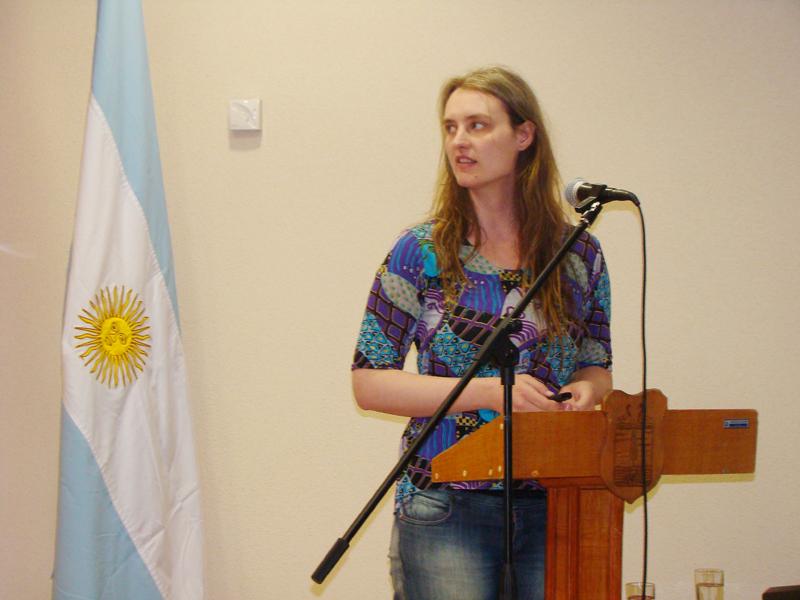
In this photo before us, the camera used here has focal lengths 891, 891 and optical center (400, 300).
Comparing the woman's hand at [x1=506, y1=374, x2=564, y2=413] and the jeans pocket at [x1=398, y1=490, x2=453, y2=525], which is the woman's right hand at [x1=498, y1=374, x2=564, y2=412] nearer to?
the woman's hand at [x1=506, y1=374, x2=564, y2=413]

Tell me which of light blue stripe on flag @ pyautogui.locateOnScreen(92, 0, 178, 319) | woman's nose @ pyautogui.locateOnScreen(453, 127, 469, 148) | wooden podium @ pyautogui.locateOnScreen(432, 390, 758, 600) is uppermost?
light blue stripe on flag @ pyautogui.locateOnScreen(92, 0, 178, 319)

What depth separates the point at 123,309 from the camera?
8.36 feet

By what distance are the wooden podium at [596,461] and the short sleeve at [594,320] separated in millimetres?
346

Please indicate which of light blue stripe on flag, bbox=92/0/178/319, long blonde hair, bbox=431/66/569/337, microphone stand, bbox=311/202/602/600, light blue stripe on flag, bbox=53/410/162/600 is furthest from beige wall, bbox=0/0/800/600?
microphone stand, bbox=311/202/602/600

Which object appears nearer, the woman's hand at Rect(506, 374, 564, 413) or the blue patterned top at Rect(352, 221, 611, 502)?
the woman's hand at Rect(506, 374, 564, 413)

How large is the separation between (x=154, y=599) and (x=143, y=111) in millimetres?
1410

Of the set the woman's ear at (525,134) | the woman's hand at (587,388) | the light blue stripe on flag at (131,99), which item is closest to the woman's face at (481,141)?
the woman's ear at (525,134)

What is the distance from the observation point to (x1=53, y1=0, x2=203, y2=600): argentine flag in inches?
97.0

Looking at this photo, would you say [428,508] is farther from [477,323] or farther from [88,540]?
[88,540]

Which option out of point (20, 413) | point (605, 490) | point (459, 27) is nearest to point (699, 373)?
point (459, 27)

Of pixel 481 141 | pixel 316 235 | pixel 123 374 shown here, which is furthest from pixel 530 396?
pixel 316 235

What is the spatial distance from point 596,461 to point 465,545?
30cm

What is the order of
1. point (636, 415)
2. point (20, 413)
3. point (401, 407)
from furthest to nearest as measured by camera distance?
point (20, 413) → point (401, 407) → point (636, 415)

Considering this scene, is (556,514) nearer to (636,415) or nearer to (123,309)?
(636,415)
